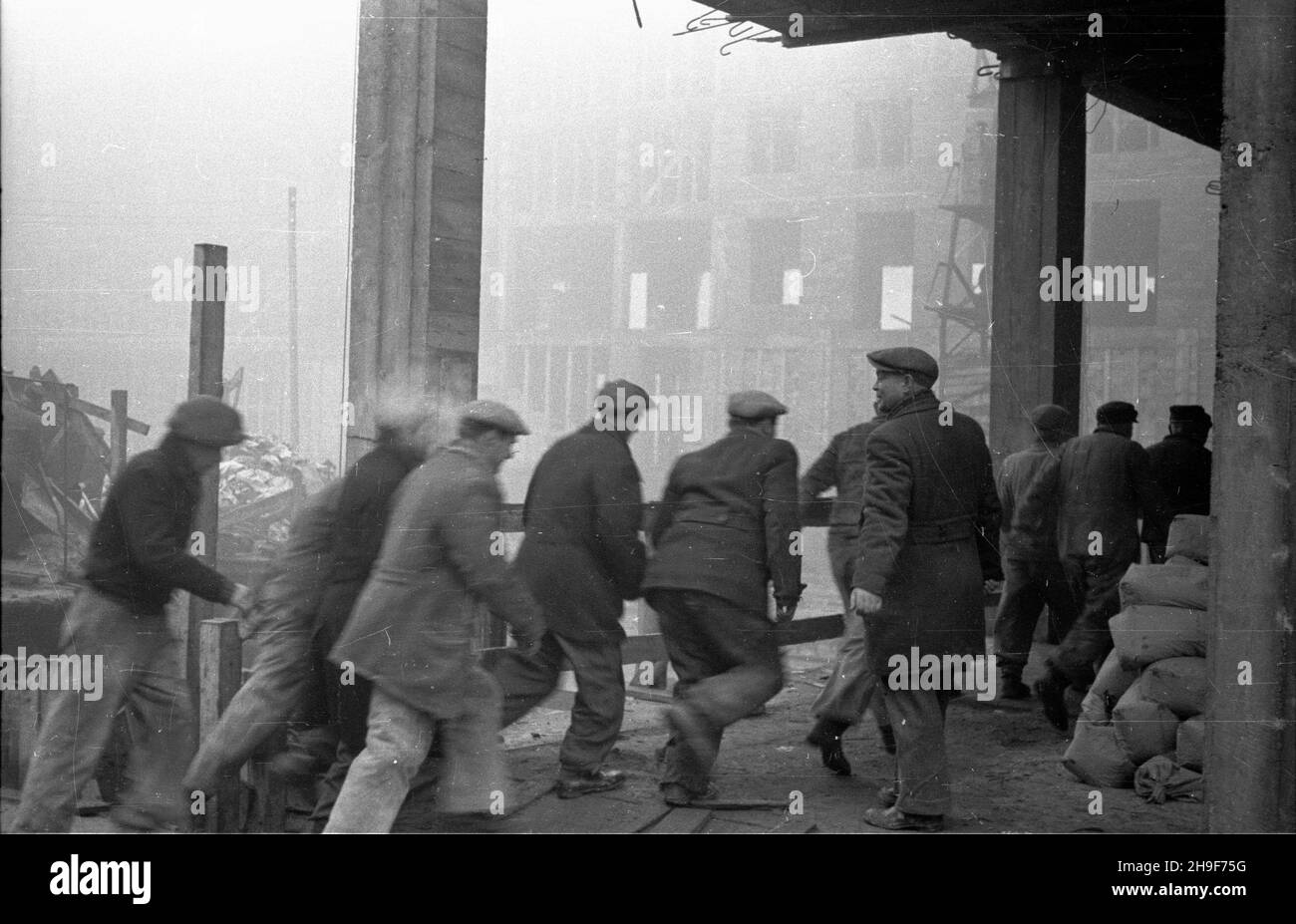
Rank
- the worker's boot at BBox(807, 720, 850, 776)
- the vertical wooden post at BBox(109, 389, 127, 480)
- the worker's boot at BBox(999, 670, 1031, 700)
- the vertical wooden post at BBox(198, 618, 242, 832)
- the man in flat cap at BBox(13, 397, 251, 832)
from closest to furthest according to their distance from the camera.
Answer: the man in flat cap at BBox(13, 397, 251, 832)
the vertical wooden post at BBox(198, 618, 242, 832)
the vertical wooden post at BBox(109, 389, 127, 480)
the worker's boot at BBox(807, 720, 850, 776)
the worker's boot at BBox(999, 670, 1031, 700)

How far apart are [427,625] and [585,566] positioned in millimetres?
1189

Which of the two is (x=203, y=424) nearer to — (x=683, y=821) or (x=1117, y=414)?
(x=683, y=821)

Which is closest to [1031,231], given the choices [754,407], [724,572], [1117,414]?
[1117,414]

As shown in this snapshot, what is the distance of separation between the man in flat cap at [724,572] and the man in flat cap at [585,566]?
19cm

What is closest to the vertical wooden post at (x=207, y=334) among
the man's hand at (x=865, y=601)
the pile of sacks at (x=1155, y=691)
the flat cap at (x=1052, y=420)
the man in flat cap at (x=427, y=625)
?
the man in flat cap at (x=427, y=625)

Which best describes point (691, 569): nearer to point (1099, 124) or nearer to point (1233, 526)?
point (1233, 526)

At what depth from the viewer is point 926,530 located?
5.20 m

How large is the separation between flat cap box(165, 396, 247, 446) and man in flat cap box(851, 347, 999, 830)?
8.65 ft

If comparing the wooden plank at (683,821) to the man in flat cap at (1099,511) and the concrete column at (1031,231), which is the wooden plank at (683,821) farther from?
the concrete column at (1031,231)

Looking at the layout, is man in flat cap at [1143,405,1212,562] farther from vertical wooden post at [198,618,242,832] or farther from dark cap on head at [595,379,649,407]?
vertical wooden post at [198,618,242,832]

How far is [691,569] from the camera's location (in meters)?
5.43

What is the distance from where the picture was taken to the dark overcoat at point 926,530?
16.8 feet

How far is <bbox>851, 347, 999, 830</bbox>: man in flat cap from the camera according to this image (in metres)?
5.16

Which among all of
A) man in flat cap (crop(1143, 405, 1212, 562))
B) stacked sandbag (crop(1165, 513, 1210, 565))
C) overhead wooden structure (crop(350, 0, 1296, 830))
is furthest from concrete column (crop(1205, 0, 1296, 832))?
man in flat cap (crop(1143, 405, 1212, 562))
